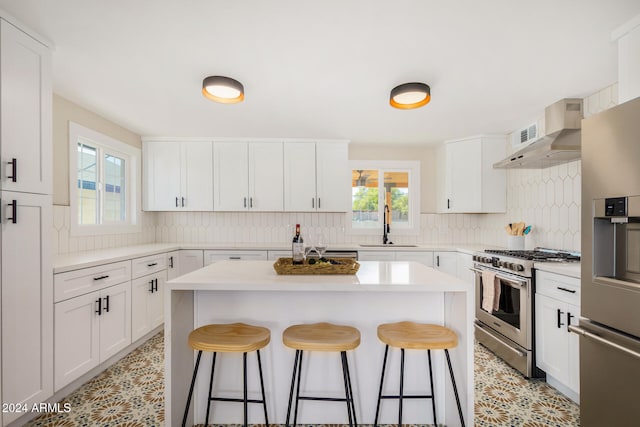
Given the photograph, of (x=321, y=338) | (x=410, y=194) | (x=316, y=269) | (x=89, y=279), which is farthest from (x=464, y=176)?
(x=89, y=279)

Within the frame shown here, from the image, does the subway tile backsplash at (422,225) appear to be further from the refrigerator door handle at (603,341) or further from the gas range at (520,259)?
the refrigerator door handle at (603,341)

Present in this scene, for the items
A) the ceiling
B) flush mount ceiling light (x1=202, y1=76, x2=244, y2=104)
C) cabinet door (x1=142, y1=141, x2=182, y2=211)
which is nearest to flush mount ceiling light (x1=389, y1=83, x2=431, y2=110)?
the ceiling

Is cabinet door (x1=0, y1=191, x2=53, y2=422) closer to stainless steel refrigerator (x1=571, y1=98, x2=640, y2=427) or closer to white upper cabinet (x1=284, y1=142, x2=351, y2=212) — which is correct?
white upper cabinet (x1=284, y1=142, x2=351, y2=212)

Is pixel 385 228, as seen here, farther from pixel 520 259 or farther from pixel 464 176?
pixel 520 259

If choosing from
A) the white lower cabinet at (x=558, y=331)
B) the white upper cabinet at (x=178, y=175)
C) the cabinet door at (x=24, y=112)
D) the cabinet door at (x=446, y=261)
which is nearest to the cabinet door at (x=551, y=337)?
the white lower cabinet at (x=558, y=331)

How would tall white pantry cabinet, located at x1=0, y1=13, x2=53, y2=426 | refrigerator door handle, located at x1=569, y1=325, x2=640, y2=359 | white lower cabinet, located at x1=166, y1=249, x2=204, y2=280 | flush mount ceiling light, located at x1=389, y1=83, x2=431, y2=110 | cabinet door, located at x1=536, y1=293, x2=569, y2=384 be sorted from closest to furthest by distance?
refrigerator door handle, located at x1=569, y1=325, x2=640, y2=359 → tall white pantry cabinet, located at x1=0, y1=13, x2=53, y2=426 → cabinet door, located at x1=536, y1=293, x2=569, y2=384 → flush mount ceiling light, located at x1=389, y1=83, x2=431, y2=110 → white lower cabinet, located at x1=166, y1=249, x2=204, y2=280

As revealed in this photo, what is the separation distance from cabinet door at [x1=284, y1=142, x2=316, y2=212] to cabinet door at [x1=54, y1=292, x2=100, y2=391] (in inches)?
91.1

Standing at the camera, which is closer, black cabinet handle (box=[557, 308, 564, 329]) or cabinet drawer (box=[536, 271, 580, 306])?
cabinet drawer (box=[536, 271, 580, 306])

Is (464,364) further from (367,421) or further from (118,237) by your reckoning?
(118,237)

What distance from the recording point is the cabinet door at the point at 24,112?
168cm

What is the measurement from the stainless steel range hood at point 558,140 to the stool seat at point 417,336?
5.82 ft

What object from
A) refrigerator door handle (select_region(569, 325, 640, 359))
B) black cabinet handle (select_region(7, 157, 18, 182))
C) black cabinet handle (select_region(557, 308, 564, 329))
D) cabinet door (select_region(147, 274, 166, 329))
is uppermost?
black cabinet handle (select_region(7, 157, 18, 182))

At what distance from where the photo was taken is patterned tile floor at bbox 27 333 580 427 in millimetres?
1910

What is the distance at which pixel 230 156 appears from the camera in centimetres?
403
